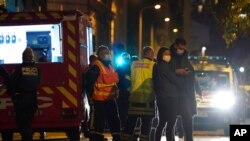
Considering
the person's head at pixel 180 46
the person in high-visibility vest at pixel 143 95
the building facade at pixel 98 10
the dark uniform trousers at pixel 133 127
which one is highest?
the building facade at pixel 98 10

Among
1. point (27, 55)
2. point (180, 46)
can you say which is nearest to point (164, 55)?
point (180, 46)

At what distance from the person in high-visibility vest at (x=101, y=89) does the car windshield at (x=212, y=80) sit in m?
6.81

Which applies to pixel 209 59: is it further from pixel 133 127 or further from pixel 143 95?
pixel 143 95

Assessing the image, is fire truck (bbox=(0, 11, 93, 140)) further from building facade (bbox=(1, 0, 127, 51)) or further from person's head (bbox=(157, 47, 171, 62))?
building facade (bbox=(1, 0, 127, 51))

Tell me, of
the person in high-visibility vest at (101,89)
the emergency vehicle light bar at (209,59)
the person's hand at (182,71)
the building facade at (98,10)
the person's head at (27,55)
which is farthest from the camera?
the building facade at (98,10)

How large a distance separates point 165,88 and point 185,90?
16.9 inches

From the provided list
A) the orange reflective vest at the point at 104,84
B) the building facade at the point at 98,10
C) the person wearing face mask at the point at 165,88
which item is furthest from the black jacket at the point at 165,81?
the building facade at the point at 98,10

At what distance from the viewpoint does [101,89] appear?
12.8 meters

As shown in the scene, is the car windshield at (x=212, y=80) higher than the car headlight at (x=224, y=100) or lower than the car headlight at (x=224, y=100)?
higher

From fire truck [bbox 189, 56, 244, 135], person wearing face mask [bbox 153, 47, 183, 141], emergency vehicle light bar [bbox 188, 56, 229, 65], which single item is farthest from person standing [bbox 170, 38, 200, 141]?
emergency vehicle light bar [bbox 188, 56, 229, 65]

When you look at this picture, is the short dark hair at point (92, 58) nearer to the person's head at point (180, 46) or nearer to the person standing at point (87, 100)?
the person standing at point (87, 100)

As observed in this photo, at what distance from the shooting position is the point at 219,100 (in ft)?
61.9

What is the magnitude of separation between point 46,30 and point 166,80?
2882 millimetres

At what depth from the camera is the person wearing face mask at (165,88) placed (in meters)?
12.1
